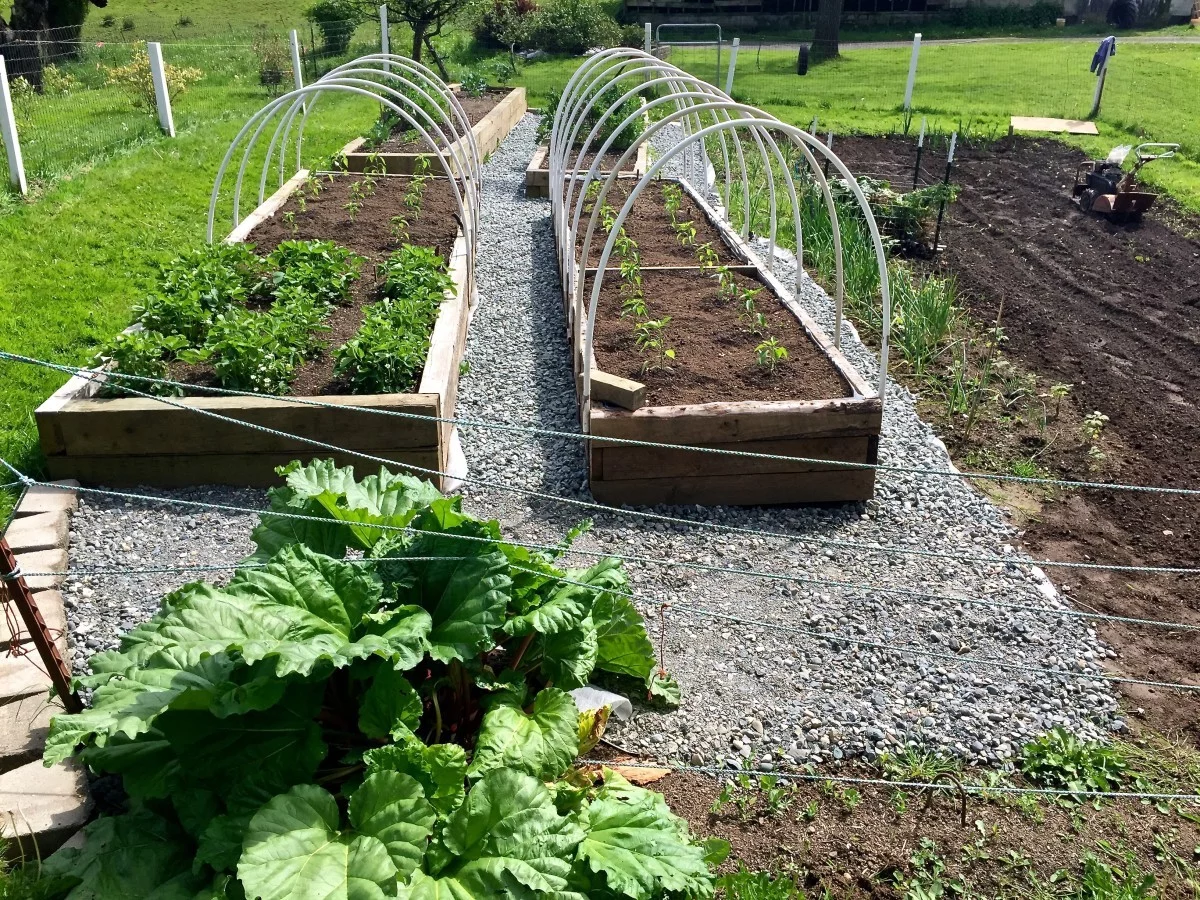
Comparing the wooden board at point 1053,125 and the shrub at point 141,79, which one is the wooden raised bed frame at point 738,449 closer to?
the shrub at point 141,79

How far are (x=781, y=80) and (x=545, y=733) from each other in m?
20.3

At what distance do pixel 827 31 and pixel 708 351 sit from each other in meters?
21.7

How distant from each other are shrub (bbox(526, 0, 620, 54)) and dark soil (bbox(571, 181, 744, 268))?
52.5ft

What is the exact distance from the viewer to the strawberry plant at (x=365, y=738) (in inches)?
93.7

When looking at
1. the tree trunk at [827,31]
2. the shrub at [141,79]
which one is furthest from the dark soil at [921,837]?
the tree trunk at [827,31]

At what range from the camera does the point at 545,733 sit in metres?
2.81

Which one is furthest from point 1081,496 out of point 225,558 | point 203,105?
point 203,105

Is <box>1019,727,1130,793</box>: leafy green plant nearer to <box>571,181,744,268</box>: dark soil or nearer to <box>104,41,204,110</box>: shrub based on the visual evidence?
<box>571,181,744,268</box>: dark soil

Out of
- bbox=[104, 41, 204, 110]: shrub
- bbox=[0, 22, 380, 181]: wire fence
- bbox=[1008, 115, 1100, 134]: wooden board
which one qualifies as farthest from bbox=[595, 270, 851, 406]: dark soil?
bbox=[1008, 115, 1100, 134]: wooden board

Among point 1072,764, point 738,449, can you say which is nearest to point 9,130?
point 738,449

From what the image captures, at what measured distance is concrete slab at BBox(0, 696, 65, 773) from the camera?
10.00 ft

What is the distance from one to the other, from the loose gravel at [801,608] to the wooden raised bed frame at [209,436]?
6.7 inches

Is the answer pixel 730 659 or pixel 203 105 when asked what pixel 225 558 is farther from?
pixel 203 105

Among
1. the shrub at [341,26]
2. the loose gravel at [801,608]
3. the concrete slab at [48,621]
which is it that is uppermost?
the shrub at [341,26]
